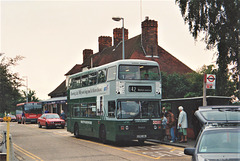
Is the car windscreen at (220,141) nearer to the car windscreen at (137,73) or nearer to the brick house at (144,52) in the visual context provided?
the car windscreen at (137,73)

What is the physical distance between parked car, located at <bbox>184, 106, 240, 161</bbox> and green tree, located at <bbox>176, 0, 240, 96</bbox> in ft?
21.7

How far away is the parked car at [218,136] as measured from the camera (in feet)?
22.9

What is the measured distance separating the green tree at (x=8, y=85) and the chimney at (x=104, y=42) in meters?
32.3

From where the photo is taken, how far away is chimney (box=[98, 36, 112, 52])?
6066cm

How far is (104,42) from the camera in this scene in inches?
2402

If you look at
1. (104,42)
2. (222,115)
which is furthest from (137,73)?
(104,42)

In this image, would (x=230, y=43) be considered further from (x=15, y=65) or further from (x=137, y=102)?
(x=15, y=65)

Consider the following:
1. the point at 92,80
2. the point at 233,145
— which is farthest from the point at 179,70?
the point at 233,145

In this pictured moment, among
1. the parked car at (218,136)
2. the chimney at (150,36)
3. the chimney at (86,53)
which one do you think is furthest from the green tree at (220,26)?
the chimney at (86,53)

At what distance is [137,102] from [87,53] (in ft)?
158

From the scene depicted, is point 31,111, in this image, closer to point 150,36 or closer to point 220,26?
point 150,36

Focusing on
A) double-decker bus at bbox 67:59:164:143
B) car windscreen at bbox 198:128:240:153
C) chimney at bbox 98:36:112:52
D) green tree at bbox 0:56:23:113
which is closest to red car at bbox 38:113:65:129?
green tree at bbox 0:56:23:113

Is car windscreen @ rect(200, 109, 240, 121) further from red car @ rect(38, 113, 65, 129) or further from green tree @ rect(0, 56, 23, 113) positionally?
red car @ rect(38, 113, 65, 129)

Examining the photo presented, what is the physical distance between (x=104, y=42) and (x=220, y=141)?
2142 inches
